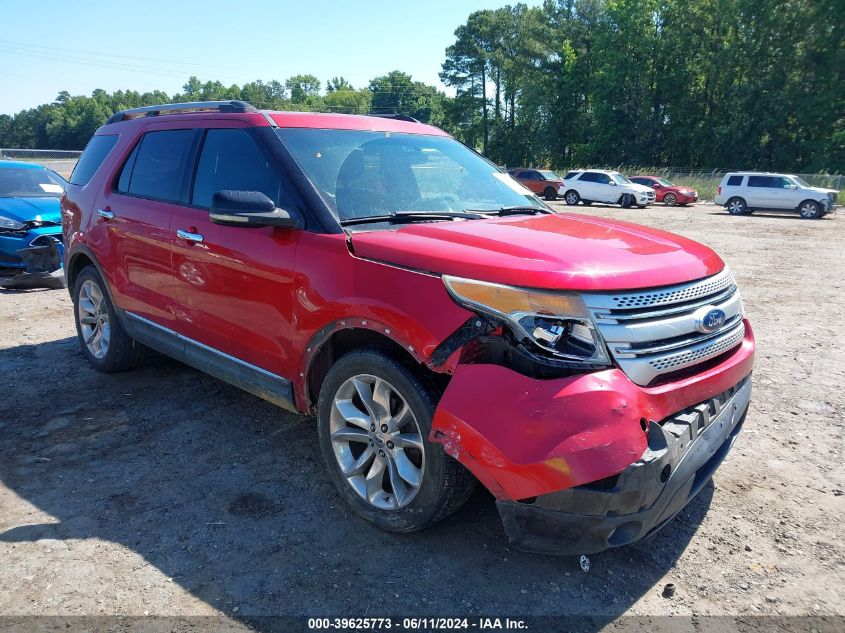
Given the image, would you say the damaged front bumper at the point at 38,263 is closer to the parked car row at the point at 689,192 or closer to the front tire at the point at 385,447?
the front tire at the point at 385,447

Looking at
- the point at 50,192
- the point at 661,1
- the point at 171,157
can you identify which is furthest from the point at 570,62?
the point at 171,157

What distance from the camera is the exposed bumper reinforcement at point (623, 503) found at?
2.26 metres

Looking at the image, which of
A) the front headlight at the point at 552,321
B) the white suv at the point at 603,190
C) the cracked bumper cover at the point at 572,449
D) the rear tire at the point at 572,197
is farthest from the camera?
the rear tire at the point at 572,197

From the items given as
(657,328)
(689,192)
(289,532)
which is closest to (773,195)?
(689,192)

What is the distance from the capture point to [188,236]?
3.92m

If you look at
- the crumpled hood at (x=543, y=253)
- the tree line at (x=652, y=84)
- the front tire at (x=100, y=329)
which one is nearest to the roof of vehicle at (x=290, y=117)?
the crumpled hood at (x=543, y=253)

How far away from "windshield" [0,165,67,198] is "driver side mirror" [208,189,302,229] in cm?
779

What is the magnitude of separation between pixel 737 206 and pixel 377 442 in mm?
28475

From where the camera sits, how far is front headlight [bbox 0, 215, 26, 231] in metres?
8.66

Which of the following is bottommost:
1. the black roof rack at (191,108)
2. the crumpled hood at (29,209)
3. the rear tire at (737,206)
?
the rear tire at (737,206)

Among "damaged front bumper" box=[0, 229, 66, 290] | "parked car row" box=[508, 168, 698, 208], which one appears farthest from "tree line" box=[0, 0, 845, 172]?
"damaged front bumper" box=[0, 229, 66, 290]

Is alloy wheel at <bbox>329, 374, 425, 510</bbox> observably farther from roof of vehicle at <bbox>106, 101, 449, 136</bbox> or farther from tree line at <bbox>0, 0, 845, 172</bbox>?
tree line at <bbox>0, 0, 845, 172</bbox>

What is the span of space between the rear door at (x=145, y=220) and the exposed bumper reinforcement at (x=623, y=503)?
2957 millimetres

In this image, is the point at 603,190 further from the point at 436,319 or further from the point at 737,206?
the point at 436,319
